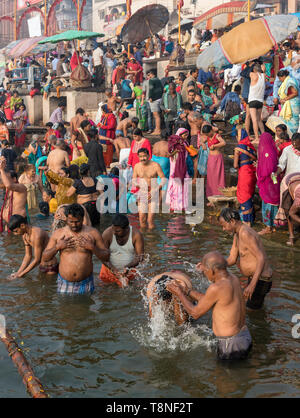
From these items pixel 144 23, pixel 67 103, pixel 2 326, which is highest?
pixel 144 23

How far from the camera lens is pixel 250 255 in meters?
6.34

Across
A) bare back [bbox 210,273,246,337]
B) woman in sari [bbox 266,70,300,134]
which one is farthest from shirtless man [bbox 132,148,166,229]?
bare back [bbox 210,273,246,337]

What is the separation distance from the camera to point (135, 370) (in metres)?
5.43

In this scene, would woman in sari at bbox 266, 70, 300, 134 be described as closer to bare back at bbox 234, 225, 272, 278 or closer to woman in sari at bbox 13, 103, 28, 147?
bare back at bbox 234, 225, 272, 278

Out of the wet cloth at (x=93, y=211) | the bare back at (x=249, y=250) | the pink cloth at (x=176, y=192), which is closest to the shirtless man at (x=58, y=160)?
the wet cloth at (x=93, y=211)

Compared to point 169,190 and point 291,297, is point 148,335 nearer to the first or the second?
point 291,297

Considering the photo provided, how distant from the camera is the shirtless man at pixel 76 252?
668cm

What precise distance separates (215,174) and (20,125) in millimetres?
10834

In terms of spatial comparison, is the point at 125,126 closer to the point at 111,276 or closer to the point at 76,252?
the point at 111,276

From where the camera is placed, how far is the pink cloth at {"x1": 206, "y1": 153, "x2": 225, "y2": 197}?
1116 cm

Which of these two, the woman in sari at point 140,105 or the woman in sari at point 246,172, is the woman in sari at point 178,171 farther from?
the woman in sari at point 140,105

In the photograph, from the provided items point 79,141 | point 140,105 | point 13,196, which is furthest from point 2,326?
point 140,105
